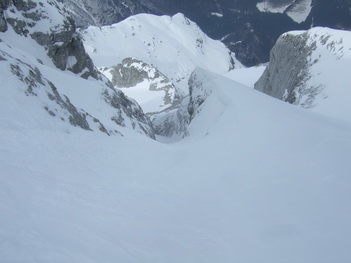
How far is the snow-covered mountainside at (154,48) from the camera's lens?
6752 inches

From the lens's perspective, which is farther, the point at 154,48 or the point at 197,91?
the point at 154,48

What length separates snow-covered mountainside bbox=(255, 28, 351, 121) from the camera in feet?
134

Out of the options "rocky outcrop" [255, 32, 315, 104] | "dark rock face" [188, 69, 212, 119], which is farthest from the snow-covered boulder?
"dark rock face" [188, 69, 212, 119]

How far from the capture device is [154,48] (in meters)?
185

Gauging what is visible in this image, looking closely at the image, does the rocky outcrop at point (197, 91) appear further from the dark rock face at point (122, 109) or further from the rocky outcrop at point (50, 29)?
the rocky outcrop at point (50, 29)

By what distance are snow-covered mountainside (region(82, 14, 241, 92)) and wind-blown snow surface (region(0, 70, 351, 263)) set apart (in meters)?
147

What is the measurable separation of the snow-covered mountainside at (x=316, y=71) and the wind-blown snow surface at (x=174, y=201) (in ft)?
81.8

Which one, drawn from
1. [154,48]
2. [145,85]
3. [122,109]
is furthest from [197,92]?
[154,48]

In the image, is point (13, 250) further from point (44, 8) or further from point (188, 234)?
point (44, 8)

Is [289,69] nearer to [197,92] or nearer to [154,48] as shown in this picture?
[197,92]

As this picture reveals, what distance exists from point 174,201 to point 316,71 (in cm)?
4045

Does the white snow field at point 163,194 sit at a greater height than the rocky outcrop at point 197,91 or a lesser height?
greater

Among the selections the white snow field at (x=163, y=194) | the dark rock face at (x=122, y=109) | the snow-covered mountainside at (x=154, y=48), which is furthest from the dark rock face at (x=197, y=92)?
the snow-covered mountainside at (x=154, y=48)

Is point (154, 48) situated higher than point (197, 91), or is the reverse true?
point (197, 91)
